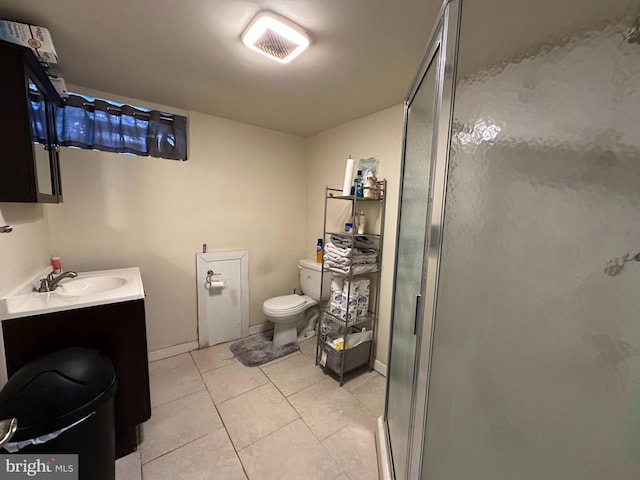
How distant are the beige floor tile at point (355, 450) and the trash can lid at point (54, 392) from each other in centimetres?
118

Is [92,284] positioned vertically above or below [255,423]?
above

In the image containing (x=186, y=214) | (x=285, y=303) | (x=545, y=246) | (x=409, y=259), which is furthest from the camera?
(x=285, y=303)

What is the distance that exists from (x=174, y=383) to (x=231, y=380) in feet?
1.40

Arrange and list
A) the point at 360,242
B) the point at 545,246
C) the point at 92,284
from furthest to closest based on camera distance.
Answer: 1. the point at 360,242
2. the point at 92,284
3. the point at 545,246

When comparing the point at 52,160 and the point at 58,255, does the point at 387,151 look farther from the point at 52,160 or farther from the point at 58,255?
the point at 58,255

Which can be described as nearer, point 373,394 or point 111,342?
point 111,342

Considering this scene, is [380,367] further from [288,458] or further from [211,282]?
[211,282]

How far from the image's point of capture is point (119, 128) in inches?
77.1

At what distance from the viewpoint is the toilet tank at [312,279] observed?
96.1 inches

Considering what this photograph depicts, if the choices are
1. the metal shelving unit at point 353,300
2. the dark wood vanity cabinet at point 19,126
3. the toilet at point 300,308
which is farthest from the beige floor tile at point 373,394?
the dark wood vanity cabinet at point 19,126

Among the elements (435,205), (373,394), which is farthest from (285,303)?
(435,205)

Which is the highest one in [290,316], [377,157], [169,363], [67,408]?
[377,157]

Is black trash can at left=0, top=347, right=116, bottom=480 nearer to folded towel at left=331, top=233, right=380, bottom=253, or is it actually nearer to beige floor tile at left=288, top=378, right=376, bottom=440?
beige floor tile at left=288, top=378, right=376, bottom=440

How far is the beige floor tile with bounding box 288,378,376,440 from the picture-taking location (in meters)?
1.60
